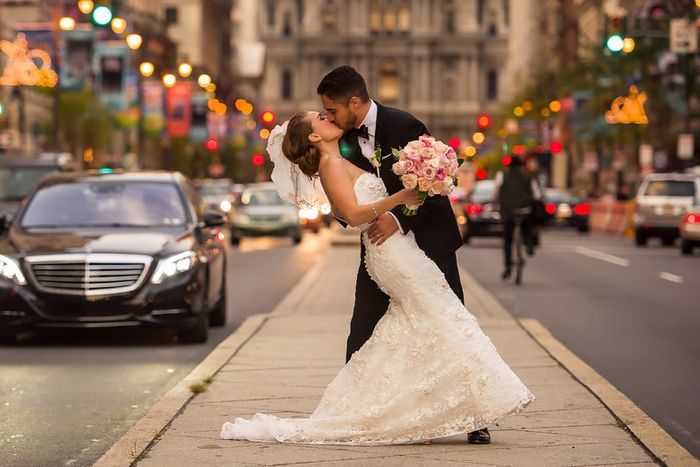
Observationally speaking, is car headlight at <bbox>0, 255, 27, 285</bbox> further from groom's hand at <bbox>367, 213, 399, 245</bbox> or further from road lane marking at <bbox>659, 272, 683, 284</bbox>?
road lane marking at <bbox>659, 272, 683, 284</bbox>

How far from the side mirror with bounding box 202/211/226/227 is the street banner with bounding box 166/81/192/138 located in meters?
47.5

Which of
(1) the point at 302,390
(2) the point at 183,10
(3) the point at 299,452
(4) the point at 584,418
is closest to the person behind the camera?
(3) the point at 299,452

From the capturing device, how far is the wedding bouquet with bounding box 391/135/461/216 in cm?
832

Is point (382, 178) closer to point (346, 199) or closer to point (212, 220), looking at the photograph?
point (346, 199)

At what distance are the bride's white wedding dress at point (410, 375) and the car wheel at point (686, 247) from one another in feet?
96.2

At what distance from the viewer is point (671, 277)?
28.2 metres

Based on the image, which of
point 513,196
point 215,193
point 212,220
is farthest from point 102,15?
point 215,193

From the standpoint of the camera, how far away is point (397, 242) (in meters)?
8.66

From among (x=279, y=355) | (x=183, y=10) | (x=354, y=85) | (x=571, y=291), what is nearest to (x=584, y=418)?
(x=354, y=85)

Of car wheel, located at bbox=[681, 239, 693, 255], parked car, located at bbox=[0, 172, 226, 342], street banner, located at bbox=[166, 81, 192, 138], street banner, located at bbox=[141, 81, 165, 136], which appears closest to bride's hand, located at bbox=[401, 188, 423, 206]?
parked car, located at bbox=[0, 172, 226, 342]

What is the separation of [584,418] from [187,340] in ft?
Answer: 20.2

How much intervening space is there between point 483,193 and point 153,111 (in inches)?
658

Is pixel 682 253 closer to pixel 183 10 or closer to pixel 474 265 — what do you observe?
pixel 474 265

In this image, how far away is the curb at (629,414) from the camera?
8.33m
